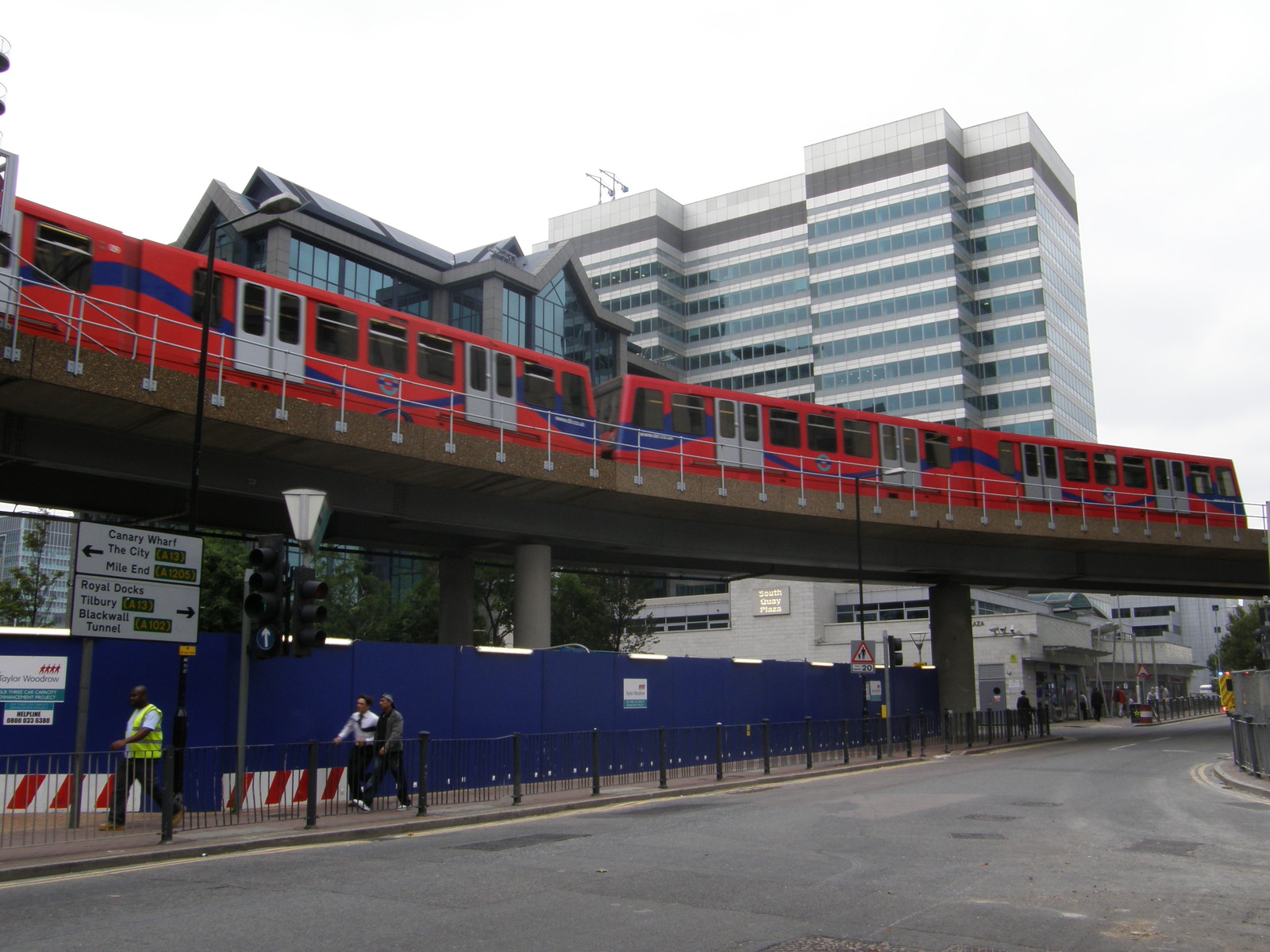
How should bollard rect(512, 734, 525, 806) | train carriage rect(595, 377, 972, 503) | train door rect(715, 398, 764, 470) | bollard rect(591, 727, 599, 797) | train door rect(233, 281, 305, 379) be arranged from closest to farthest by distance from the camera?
bollard rect(512, 734, 525, 806) < bollard rect(591, 727, 599, 797) < train door rect(233, 281, 305, 379) < train carriage rect(595, 377, 972, 503) < train door rect(715, 398, 764, 470)

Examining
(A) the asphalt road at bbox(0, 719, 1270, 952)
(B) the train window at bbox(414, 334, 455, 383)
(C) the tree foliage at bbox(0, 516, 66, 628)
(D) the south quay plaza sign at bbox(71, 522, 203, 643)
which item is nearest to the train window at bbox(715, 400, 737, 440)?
(B) the train window at bbox(414, 334, 455, 383)

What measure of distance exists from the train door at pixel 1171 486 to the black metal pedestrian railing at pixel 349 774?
53.0 feet

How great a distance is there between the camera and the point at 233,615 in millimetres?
38594

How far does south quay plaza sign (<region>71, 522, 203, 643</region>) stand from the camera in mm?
12859

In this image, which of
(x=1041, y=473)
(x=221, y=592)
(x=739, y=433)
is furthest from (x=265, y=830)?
(x=1041, y=473)

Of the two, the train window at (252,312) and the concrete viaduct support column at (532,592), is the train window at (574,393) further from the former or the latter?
the train window at (252,312)

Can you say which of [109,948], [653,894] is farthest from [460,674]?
[109,948]

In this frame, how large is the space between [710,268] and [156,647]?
9762 cm

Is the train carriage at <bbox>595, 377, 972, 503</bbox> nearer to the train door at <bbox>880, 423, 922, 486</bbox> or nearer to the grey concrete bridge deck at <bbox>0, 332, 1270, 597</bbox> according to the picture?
the train door at <bbox>880, 423, 922, 486</bbox>

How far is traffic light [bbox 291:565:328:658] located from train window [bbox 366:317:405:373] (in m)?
10.1

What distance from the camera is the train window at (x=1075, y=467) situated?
118ft

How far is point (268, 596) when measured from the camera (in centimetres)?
1355

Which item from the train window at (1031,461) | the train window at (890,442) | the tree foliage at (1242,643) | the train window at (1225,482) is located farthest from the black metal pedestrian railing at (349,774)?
the tree foliage at (1242,643)

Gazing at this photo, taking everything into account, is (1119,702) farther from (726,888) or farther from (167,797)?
(167,797)
